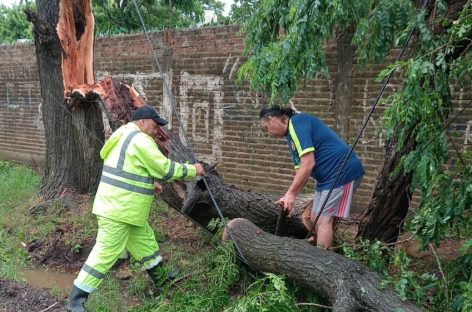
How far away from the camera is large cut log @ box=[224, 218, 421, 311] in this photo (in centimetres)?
324

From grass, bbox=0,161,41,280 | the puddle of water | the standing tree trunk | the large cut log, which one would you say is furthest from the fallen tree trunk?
grass, bbox=0,161,41,280

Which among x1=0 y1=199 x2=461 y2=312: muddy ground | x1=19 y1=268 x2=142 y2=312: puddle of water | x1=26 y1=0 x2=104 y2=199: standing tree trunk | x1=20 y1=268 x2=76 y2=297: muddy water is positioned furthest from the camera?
x1=26 y1=0 x2=104 y2=199: standing tree trunk

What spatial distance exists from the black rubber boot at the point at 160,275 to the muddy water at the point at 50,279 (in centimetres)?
97

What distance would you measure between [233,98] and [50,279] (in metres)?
3.93

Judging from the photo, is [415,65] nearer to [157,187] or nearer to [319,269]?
[319,269]

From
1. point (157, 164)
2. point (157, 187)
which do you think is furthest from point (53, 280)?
point (157, 164)

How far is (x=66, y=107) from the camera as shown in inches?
279

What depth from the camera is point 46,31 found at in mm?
6699

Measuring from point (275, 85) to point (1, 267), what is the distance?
12.5 feet

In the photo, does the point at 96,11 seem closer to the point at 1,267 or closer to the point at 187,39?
the point at 187,39

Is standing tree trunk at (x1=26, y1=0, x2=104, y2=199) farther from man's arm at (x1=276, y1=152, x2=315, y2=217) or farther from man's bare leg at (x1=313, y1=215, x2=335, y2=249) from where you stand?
man's bare leg at (x1=313, y1=215, x2=335, y2=249)

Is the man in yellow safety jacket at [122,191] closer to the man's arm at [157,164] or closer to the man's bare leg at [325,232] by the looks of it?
the man's arm at [157,164]

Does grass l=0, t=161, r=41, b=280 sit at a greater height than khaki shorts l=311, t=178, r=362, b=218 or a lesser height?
lesser

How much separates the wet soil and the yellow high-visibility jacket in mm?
982
